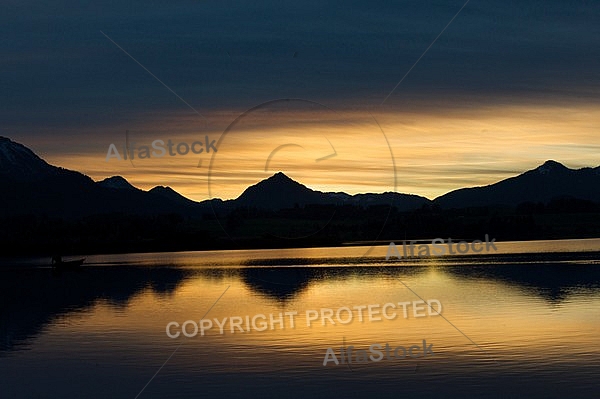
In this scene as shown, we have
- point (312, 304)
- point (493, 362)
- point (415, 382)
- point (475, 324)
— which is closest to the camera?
point (415, 382)

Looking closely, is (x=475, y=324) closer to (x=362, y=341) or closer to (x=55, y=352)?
(x=362, y=341)

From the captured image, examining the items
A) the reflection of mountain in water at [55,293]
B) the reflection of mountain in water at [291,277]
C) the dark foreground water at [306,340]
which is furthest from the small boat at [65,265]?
the dark foreground water at [306,340]

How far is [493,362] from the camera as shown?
2909 cm

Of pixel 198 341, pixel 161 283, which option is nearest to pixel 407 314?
pixel 198 341

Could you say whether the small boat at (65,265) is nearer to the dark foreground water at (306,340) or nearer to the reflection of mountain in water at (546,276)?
the dark foreground water at (306,340)

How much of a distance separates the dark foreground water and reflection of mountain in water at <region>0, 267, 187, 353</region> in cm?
27

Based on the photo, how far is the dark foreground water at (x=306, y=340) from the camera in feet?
86.6

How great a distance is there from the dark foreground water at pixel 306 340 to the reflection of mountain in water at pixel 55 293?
27cm

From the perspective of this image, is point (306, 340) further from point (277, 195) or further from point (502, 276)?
point (502, 276)

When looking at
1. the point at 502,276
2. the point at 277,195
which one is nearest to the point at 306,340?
the point at 277,195

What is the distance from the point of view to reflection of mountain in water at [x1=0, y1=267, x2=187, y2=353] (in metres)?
45.4

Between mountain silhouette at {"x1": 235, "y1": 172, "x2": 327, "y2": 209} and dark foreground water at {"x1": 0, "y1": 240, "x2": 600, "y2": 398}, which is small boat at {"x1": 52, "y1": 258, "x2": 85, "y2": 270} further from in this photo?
mountain silhouette at {"x1": 235, "y1": 172, "x2": 327, "y2": 209}

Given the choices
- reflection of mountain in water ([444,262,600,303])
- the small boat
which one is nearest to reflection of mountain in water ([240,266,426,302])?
reflection of mountain in water ([444,262,600,303])

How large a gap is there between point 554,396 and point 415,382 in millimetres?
4382
